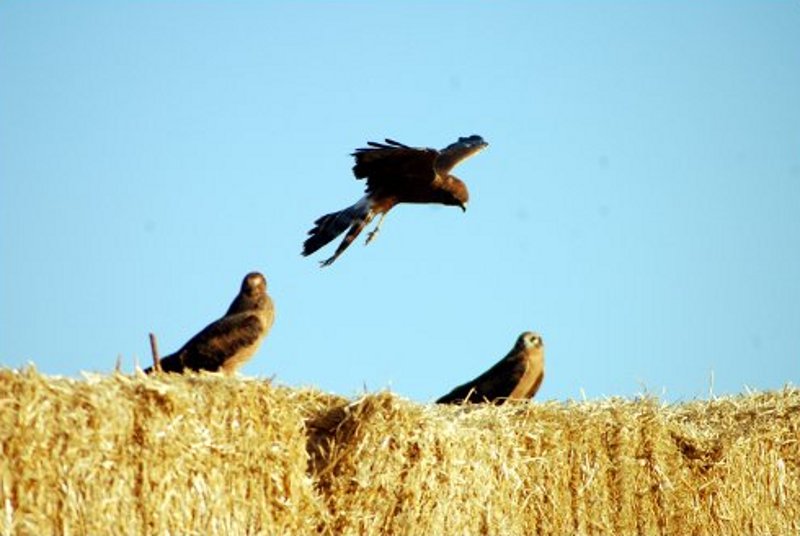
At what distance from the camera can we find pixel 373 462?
955 centimetres

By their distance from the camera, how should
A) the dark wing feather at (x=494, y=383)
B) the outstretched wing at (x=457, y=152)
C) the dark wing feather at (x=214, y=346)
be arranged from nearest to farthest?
the dark wing feather at (x=214, y=346) → the dark wing feather at (x=494, y=383) → the outstretched wing at (x=457, y=152)

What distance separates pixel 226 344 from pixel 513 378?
10.6ft

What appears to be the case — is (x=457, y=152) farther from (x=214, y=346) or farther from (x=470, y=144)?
(x=214, y=346)

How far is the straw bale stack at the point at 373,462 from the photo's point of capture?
307 inches

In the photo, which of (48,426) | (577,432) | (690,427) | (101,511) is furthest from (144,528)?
(690,427)

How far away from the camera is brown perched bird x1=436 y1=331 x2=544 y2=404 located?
13.2 m

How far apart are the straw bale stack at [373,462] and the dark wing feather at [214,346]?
1.60m

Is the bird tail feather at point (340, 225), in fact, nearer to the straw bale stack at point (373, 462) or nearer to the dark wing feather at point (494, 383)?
the dark wing feather at point (494, 383)

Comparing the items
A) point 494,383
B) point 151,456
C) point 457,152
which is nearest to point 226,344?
point 151,456

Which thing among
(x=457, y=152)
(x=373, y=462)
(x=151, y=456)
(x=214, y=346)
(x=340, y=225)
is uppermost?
(x=457, y=152)

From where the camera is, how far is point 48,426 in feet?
25.3

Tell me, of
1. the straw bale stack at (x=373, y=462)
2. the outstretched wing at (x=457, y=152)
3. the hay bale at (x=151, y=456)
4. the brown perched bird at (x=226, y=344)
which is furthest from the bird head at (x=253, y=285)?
the outstretched wing at (x=457, y=152)

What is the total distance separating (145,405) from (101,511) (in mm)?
679

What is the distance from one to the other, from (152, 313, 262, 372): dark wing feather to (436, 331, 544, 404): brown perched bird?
8.28 feet
